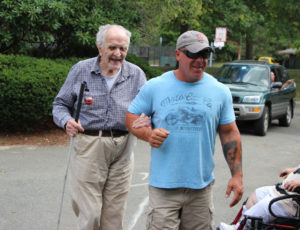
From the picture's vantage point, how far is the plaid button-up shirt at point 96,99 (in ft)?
12.0

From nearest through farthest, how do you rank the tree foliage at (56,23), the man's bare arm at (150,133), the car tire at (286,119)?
1. the man's bare arm at (150,133)
2. the tree foliage at (56,23)
3. the car tire at (286,119)

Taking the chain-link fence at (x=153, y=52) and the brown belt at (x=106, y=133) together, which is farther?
the chain-link fence at (x=153, y=52)

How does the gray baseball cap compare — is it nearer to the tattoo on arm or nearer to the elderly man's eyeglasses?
the elderly man's eyeglasses

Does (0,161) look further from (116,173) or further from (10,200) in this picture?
(116,173)

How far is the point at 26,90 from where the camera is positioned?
8.47 meters

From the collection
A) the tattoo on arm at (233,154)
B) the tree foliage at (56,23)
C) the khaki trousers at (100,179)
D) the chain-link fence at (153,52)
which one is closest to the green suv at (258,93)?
the tree foliage at (56,23)

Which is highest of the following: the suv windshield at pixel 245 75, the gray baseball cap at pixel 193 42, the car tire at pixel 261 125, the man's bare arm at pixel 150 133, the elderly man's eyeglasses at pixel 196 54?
the gray baseball cap at pixel 193 42

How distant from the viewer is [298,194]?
11.4 ft

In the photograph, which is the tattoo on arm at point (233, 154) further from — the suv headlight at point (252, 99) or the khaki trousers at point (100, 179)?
the suv headlight at point (252, 99)

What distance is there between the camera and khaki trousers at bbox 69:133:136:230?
363 centimetres

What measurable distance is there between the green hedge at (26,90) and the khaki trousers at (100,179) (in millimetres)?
4957

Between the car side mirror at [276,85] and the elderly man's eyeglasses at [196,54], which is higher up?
the elderly man's eyeglasses at [196,54]

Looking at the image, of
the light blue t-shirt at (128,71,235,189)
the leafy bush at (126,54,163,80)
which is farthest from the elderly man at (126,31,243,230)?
the leafy bush at (126,54,163,80)

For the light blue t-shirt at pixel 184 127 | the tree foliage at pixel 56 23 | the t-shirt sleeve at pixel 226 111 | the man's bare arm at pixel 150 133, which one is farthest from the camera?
the tree foliage at pixel 56 23
